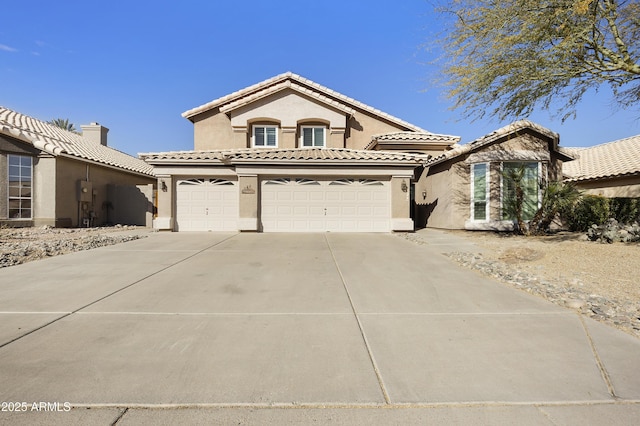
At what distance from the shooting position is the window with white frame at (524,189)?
45.6 ft

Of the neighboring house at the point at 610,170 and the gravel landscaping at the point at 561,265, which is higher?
the neighboring house at the point at 610,170

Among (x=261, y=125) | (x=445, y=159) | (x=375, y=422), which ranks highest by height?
(x=261, y=125)

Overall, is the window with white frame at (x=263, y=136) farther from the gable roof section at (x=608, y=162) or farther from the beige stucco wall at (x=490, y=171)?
the gable roof section at (x=608, y=162)

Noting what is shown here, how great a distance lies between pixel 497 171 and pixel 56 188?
19660 millimetres

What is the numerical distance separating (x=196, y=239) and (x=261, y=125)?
884cm

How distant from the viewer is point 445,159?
1500 cm

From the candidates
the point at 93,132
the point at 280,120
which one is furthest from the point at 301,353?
the point at 93,132

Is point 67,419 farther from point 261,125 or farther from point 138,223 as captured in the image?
point 138,223

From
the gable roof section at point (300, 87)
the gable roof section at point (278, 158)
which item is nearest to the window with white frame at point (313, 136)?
the gable roof section at point (300, 87)

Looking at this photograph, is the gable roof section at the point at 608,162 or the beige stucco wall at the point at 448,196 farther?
the gable roof section at the point at 608,162

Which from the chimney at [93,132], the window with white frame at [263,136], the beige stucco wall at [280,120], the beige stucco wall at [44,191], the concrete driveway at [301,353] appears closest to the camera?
the concrete driveway at [301,353]

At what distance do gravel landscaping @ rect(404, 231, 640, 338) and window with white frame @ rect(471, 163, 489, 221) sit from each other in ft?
10.5

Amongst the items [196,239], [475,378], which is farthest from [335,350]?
[196,239]

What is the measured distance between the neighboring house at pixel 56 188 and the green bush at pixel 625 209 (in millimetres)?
20803
